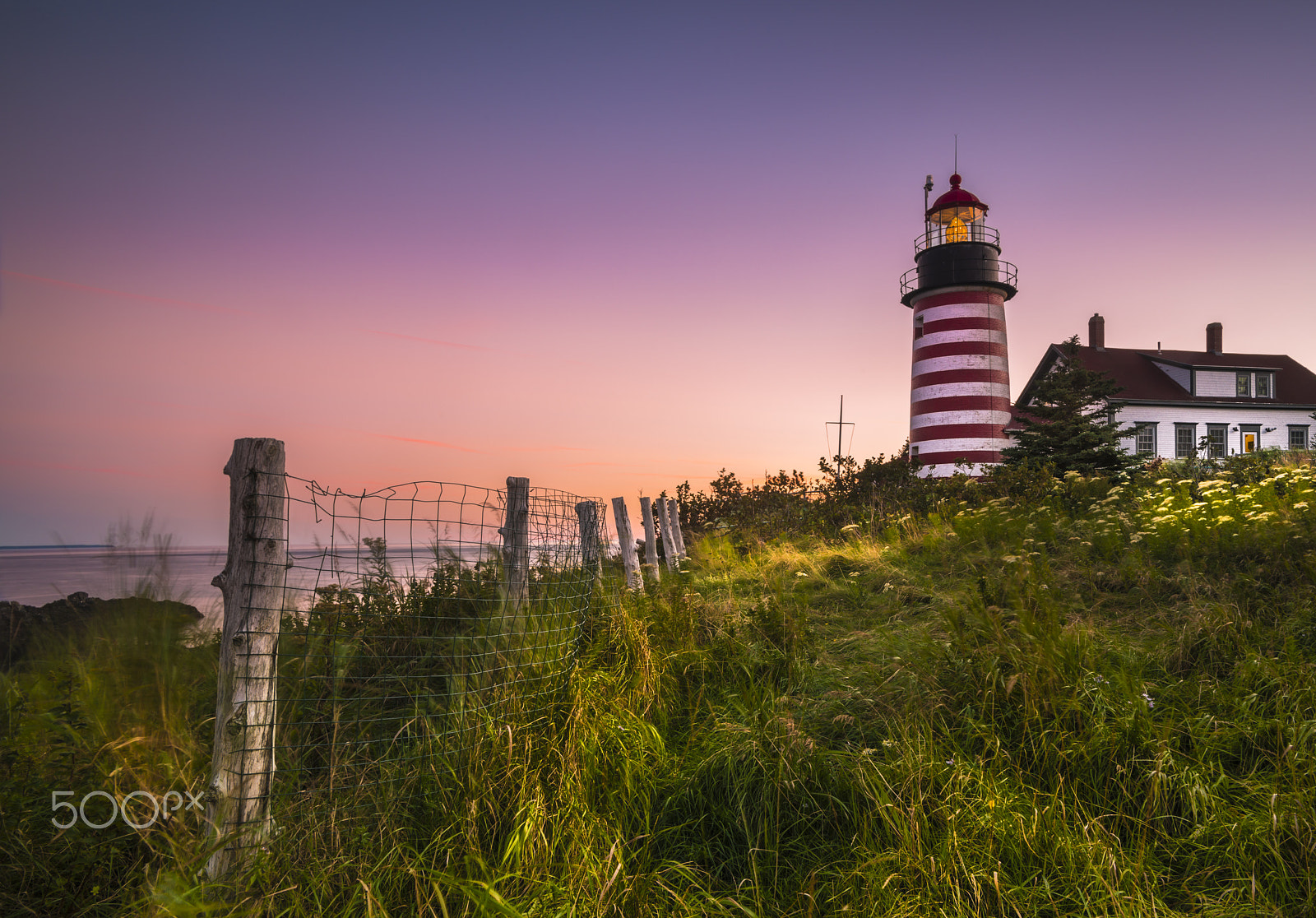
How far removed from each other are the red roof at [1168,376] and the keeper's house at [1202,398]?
0.04 m

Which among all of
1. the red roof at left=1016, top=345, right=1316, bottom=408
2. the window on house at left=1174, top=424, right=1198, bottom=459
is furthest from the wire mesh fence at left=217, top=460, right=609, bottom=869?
the window on house at left=1174, top=424, right=1198, bottom=459

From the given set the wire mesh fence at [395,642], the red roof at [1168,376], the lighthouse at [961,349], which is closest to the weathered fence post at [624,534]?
the wire mesh fence at [395,642]

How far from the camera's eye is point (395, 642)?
5160 mm

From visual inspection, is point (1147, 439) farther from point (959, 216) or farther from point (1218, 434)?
point (959, 216)

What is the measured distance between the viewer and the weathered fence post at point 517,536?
17.4ft

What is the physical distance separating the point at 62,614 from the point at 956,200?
2389 cm

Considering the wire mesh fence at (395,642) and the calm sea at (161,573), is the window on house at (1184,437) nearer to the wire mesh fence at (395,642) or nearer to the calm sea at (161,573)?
the wire mesh fence at (395,642)

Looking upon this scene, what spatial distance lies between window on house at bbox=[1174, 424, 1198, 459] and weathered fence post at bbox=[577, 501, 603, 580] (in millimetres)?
32610

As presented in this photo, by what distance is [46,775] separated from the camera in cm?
312

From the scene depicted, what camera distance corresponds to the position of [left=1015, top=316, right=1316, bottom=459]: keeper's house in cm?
3038

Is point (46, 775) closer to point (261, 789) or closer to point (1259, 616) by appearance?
point (261, 789)

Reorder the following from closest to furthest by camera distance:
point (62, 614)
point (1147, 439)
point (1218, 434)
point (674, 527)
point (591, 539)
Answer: point (62, 614), point (591, 539), point (674, 527), point (1147, 439), point (1218, 434)

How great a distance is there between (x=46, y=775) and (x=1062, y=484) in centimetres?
1235

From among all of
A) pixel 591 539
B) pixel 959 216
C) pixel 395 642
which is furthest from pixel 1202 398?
pixel 395 642
